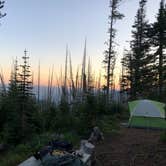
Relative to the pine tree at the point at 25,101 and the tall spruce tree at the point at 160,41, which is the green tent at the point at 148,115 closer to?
the pine tree at the point at 25,101

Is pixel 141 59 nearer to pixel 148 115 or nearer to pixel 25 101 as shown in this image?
pixel 148 115

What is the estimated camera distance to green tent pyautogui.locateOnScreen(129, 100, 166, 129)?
1742cm

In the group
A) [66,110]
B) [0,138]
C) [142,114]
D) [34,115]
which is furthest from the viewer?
[142,114]

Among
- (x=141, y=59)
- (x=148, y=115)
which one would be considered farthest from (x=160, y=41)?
(x=148, y=115)

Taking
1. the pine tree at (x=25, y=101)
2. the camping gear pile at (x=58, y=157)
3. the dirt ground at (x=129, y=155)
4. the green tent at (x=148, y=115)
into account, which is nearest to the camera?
the camping gear pile at (x=58, y=157)

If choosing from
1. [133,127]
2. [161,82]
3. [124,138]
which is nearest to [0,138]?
[124,138]

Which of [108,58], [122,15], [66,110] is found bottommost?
[66,110]

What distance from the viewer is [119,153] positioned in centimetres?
973

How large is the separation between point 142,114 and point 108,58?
57.3 ft

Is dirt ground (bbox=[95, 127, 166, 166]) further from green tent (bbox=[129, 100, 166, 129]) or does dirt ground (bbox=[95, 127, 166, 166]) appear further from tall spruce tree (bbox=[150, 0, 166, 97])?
tall spruce tree (bbox=[150, 0, 166, 97])

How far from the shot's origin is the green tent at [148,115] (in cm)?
1742

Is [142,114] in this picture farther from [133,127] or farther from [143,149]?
[143,149]

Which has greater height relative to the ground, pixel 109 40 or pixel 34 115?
pixel 109 40

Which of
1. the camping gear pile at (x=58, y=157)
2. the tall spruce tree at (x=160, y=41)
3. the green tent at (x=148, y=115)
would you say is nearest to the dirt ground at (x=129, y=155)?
the camping gear pile at (x=58, y=157)
